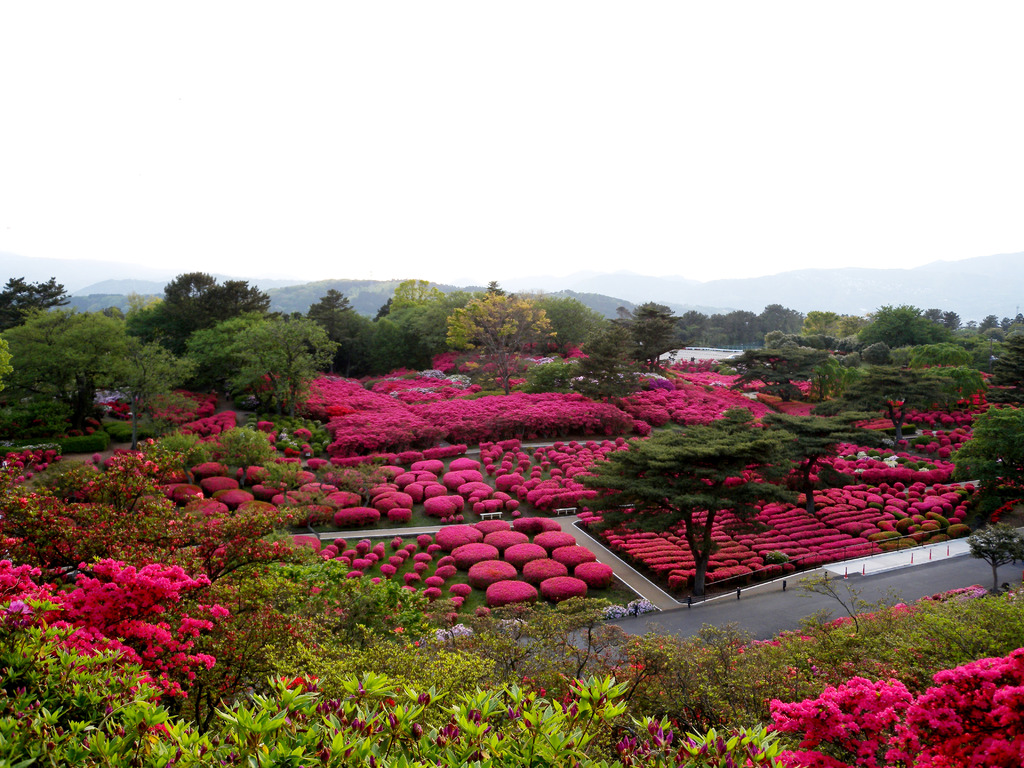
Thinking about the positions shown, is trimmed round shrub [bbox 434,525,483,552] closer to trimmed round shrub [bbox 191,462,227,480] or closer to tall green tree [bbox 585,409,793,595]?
tall green tree [bbox 585,409,793,595]

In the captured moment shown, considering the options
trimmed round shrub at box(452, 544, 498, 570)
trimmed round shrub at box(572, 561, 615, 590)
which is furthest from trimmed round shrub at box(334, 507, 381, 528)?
trimmed round shrub at box(572, 561, 615, 590)

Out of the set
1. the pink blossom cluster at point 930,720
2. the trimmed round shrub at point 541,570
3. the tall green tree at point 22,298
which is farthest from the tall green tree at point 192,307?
the pink blossom cluster at point 930,720

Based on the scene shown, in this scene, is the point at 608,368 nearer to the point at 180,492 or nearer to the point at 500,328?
the point at 500,328

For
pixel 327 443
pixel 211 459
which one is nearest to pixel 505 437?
pixel 327 443

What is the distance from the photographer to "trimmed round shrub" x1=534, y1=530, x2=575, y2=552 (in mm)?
18109

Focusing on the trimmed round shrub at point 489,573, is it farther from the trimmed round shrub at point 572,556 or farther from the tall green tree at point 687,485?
the tall green tree at point 687,485

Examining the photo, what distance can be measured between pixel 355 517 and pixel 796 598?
14611 millimetres

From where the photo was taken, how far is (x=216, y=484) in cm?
2136

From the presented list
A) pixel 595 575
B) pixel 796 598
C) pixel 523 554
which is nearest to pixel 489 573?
pixel 523 554

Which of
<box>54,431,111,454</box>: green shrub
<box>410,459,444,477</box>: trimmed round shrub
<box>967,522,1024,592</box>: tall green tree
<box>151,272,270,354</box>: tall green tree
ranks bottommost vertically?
<box>410,459,444,477</box>: trimmed round shrub

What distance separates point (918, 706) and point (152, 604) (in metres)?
7.88

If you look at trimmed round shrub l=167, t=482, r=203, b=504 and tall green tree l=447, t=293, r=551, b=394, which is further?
tall green tree l=447, t=293, r=551, b=394

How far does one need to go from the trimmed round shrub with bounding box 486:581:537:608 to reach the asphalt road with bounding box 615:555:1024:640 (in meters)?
2.51

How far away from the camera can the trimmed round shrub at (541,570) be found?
640 inches
